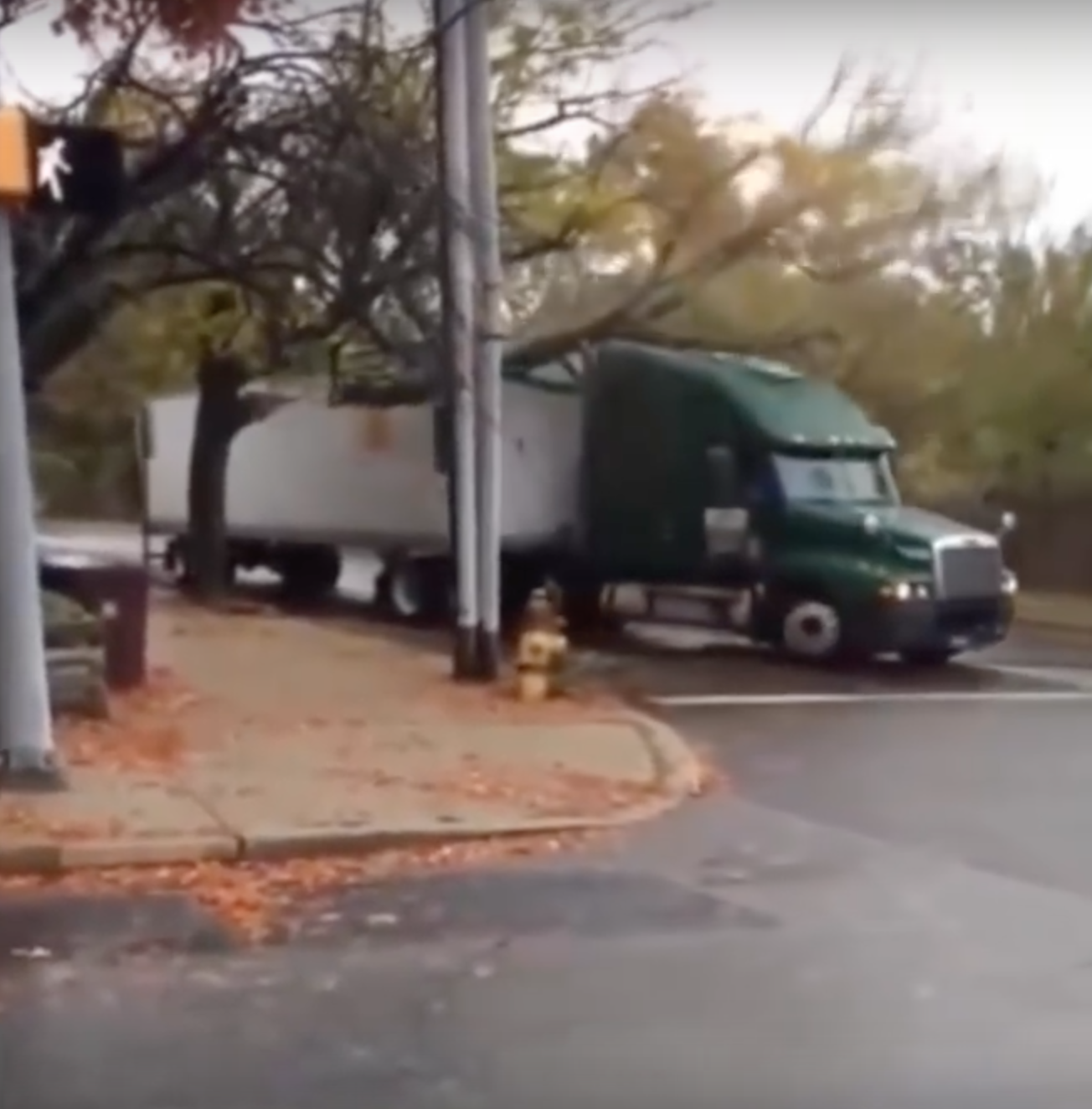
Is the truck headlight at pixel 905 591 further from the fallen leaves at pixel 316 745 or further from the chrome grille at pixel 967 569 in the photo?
the fallen leaves at pixel 316 745

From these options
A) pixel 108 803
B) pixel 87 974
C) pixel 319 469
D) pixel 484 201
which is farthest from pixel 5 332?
pixel 319 469

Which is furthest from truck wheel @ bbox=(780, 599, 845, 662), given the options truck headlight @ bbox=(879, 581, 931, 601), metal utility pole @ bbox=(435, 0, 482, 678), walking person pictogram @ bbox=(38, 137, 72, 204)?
walking person pictogram @ bbox=(38, 137, 72, 204)

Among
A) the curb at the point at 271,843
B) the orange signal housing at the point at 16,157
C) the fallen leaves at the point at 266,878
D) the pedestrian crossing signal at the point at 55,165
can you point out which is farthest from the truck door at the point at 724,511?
the orange signal housing at the point at 16,157

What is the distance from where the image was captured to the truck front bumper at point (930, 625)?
25.0 metres

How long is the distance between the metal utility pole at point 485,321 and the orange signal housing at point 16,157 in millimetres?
7061

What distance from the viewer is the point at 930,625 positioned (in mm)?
25172

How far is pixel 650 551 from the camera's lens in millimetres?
27547

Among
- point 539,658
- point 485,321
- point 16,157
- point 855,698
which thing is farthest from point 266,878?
point 855,698

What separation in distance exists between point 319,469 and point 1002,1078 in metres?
24.9

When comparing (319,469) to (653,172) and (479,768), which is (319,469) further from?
(479,768)

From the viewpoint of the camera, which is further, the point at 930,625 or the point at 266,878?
the point at 930,625

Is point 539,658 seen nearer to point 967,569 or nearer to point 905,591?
point 905,591

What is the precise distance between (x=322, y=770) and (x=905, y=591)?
10982mm

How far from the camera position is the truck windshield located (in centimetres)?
2628
